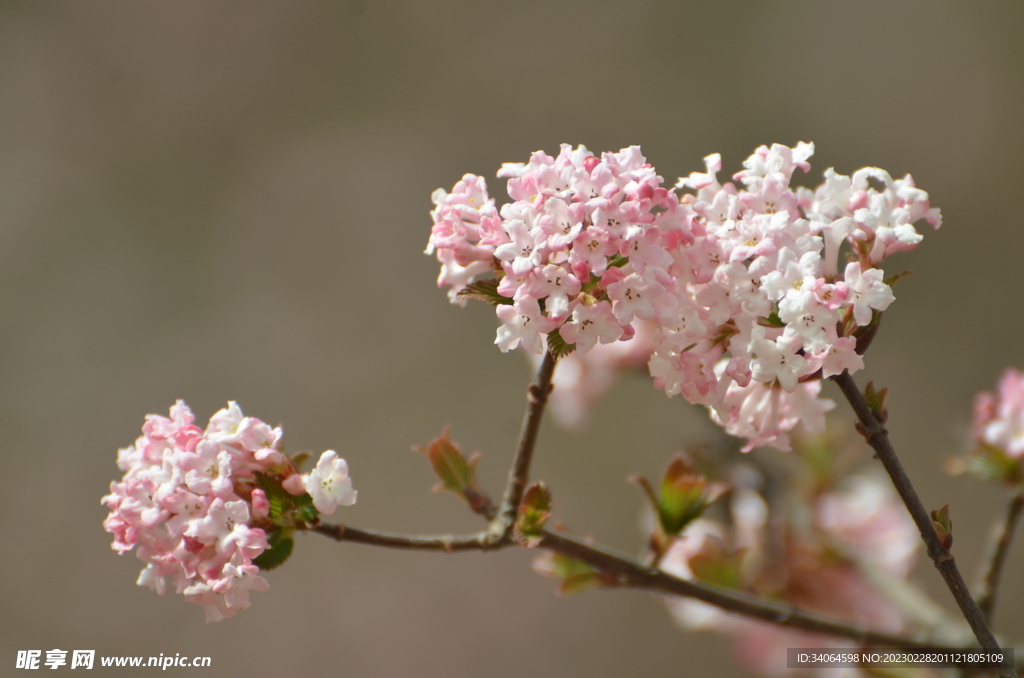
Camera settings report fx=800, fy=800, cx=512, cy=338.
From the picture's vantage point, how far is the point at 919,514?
47cm

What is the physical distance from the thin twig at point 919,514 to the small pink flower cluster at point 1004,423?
0.34 m

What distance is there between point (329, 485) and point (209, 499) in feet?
0.24

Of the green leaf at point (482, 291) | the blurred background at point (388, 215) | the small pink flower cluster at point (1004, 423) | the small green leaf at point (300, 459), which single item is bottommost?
the small green leaf at point (300, 459)

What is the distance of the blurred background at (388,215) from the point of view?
2.04 metres

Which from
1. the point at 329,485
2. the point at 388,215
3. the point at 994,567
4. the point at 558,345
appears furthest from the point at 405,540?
the point at 388,215

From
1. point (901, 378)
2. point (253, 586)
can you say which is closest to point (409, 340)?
point (901, 378)

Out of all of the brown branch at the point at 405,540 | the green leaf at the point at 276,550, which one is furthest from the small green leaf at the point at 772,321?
the green leaf at the point at 276,550

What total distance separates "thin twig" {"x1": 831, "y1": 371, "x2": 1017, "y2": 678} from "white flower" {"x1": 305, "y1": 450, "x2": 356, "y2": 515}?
1.02ft

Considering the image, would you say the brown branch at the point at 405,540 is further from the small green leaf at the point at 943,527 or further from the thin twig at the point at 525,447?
the small green leaf at the point at 943,527

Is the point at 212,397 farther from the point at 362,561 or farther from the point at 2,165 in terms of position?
the point at 2,165

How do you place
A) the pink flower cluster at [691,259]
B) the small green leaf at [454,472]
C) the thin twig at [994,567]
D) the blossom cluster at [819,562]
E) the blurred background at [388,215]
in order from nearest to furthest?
1. the pink flower cluster at [691,259]
2. the small green leaf at [454,472]
3. the thin twig at [994,567]
4. the blossom cluster at [819,562]
5. the blurred background at [388,215]

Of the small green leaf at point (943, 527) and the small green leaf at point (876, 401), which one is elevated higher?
the small green leaf at point (876, 401)

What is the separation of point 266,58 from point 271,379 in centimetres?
88

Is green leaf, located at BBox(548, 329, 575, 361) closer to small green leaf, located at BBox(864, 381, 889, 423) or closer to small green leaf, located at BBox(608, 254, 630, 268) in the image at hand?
small green leaf, located at BBox(608, 254, 630, 268)
